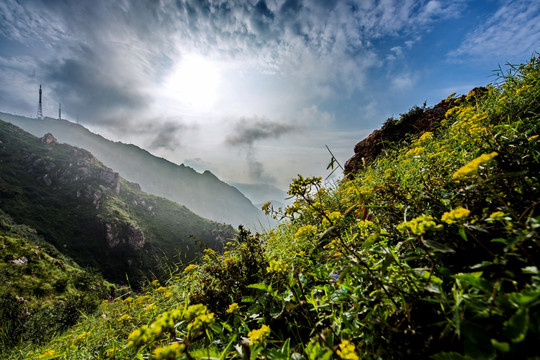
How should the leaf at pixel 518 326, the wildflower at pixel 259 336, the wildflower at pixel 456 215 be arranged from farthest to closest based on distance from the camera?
the wildflower at pixel 259 336
the wildflower at pixel 456 215
the leaf at pixel 518 326

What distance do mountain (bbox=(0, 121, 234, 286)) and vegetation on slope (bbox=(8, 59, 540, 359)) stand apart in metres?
55.5

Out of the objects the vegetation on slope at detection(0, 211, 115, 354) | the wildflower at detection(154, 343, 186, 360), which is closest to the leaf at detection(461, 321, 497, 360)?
the wildflower at detection(154, 343, 186, 360)

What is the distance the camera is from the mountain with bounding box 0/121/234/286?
61.7m

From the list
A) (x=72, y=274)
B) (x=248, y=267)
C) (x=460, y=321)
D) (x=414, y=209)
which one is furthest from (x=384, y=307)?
(x=72, y=274)

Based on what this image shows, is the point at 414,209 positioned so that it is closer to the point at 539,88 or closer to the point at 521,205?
the point at 521,205

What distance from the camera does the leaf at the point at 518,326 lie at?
2.36ft

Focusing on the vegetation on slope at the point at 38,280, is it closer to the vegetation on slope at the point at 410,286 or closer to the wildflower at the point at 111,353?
the wildflower at the point at 111,353

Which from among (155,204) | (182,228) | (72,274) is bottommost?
(72,274)

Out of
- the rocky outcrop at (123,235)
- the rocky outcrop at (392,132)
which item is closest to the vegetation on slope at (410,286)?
the rocky outcrop at (392,132)

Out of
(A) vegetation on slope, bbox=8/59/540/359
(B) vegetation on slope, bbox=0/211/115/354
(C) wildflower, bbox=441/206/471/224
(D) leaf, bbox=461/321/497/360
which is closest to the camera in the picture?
(D) leaf, bbox=461/321/497/360

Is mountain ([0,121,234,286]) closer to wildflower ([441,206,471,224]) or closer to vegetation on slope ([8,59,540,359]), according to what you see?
vegetation on slope ([8,59,540,359])

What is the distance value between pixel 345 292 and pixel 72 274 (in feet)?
190

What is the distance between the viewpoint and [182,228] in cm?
8231

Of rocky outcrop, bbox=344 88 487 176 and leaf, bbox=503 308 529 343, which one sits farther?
rocky outcrop, bbox=344 88 487 176
